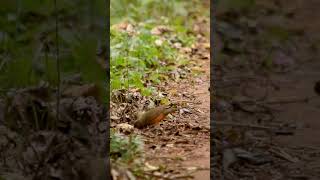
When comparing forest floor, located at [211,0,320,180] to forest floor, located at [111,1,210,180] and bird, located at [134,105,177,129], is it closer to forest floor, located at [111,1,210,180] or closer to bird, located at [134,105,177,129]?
forest floor, located at [111,1,210,180]

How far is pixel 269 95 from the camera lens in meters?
3.08

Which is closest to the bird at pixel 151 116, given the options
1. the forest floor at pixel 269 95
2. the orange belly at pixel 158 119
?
the orange belly at pixel 158 119

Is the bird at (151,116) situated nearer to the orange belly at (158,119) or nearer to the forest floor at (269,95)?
the orange belly at (158,119)

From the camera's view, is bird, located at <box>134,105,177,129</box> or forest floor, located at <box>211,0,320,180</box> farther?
bird, located at <box>134,105,177,129</box>

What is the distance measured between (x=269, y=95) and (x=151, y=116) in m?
0.62

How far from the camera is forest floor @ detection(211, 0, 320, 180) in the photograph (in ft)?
8.59

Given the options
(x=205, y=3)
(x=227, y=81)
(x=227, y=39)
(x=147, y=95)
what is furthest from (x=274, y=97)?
(x=205, y=3)

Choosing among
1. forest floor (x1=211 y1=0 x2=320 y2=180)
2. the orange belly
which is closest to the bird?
the orange belly

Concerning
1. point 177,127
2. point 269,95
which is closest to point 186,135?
point 177,127

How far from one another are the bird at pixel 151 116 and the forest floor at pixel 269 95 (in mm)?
234

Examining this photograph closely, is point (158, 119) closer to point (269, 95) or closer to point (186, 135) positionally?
point (186, 135)

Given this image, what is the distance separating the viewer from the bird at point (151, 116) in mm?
2789

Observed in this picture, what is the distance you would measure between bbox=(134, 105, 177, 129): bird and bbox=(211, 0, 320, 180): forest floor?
9.2 inches

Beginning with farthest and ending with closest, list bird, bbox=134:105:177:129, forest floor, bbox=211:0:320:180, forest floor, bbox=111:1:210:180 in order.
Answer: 1. bird, bbox=134:105:177:129
2. forest floor, bbox=211:0:320:180
3. forest floor, bbox=111:1:210:180
